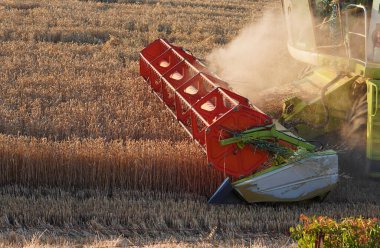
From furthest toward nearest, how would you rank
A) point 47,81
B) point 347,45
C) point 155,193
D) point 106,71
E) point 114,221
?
point 106,71
point 47,81
point 347,45
point 155,193
point 114,221

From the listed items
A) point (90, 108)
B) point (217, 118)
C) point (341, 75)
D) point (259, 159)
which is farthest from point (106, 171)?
point (341, 75)

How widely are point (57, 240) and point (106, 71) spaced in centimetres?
446

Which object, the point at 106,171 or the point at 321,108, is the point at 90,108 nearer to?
the point at 106,171

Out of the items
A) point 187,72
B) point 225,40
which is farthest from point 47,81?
point 225,40

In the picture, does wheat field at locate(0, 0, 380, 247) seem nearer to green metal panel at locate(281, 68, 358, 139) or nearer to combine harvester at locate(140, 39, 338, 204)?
combine harvester at locate(140, 39, 338, 204)

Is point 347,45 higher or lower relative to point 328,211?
higher

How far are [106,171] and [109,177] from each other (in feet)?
→ 0.17

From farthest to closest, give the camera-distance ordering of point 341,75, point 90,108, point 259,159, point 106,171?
1. point 90,108
2. point 341,75
3. point 106,171
4. point 259,159

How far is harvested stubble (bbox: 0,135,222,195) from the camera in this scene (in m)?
4.90

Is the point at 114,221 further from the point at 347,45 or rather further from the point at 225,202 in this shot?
the point at 347,45

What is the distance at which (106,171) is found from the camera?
4.90 meters

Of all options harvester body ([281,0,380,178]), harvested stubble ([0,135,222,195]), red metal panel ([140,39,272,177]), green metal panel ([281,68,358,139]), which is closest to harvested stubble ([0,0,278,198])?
harvested stubble ([0,135,222,195])

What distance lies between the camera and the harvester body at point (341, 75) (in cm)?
520

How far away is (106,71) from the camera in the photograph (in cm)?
810
